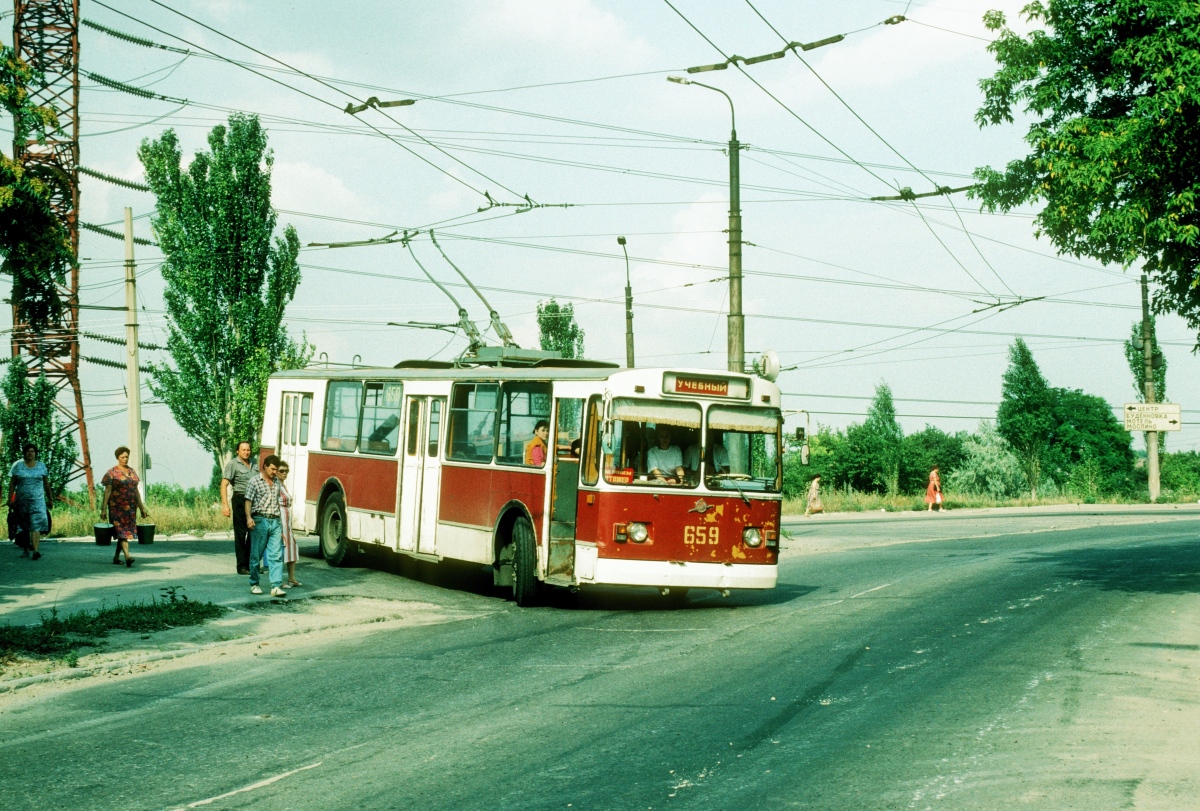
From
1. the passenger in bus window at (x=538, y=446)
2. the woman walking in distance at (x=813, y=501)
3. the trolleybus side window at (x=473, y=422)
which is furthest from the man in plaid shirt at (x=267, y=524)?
the woman walking in distance at (x=813, y=501)

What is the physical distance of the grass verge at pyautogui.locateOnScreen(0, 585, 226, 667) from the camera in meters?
11.6

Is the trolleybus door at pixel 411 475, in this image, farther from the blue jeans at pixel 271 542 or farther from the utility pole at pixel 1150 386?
the utility pole at pixel 1150 386

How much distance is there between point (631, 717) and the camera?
8.60 meters

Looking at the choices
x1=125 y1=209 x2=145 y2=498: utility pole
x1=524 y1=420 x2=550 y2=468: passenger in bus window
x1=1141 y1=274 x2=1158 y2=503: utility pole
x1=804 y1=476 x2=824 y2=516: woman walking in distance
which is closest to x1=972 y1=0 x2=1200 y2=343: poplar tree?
x1=524 y1=420 x2=550 y2=468: passenger in bus window

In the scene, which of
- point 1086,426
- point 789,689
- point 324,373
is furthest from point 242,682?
point 1086,426

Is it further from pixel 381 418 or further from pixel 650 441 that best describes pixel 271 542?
pixel 650 441

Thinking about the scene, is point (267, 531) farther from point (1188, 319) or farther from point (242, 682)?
point (1188, 319)

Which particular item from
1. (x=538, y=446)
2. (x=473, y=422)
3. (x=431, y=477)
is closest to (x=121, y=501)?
(x=431, y=477)

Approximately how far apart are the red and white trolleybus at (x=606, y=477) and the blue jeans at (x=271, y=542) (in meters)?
2.56

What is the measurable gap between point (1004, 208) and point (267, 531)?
35.2 ft

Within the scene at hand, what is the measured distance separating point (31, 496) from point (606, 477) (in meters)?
10.5

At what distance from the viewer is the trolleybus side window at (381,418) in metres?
18.8

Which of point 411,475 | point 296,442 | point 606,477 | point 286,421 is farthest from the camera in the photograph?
point 286,421

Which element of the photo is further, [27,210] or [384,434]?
[384,434]
